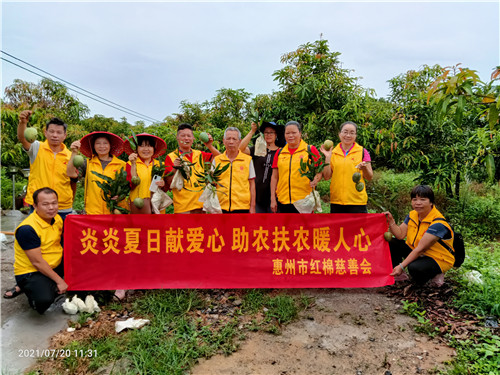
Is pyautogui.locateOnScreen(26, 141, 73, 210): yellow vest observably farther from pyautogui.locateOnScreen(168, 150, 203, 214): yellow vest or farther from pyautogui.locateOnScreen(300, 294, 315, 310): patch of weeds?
pyautogui.locateOnScreen(300, 294, 315, 310): patch of weeds

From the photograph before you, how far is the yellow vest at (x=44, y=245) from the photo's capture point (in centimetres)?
324

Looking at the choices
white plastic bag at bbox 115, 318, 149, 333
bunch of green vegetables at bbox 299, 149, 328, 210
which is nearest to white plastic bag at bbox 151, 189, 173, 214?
white plastic bag at bbox 115, 318, 149, 333

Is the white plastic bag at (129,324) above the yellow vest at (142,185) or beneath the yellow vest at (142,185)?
beneath

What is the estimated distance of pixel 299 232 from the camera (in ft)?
12.4

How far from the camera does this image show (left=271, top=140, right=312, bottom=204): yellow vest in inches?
149

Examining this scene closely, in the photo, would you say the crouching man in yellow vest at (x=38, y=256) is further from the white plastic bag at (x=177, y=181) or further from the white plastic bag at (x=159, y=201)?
the white plastic bag at (x=177, y=181)

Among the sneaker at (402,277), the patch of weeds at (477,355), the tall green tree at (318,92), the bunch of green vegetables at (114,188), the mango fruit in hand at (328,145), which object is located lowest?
the patch of weeds at (477,355)

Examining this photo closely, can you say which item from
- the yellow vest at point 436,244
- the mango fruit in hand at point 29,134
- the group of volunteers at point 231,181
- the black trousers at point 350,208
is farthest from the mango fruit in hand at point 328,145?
the mango fruit in hand at point 29,134

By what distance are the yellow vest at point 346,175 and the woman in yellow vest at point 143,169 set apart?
1.95 metres

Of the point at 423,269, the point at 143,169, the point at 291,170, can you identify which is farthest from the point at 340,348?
the point at 143,169

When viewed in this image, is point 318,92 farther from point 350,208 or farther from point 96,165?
point 96,165

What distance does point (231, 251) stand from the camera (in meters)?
3.75

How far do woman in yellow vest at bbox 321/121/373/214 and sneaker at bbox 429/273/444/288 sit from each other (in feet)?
3.37

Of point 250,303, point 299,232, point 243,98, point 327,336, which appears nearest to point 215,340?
point 250,303
